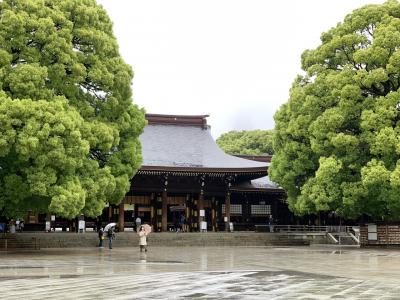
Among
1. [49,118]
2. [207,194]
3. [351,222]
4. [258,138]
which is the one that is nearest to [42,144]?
[49,118]

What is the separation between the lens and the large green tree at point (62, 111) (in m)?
22.0

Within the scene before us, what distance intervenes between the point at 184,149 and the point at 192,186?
425 centimetres

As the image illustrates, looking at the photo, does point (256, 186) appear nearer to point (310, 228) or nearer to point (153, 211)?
point (310, 228)

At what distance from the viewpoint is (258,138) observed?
8000cm

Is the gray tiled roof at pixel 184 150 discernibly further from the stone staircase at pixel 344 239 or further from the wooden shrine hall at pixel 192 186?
the stone staircase at pixel 344 239

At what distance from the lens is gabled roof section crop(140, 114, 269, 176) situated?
3812 cm

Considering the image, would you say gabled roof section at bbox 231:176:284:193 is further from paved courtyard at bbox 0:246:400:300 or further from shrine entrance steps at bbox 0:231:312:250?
paved courtyard at bbox 0:246:400:300

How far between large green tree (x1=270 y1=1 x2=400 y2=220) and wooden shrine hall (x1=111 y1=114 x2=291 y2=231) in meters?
7.95

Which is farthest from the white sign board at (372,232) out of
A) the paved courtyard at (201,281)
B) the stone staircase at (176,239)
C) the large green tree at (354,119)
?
the paved courtyard at (201,281)

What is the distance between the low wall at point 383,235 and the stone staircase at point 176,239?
531 centimetres

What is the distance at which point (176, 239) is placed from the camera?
34.3 metres

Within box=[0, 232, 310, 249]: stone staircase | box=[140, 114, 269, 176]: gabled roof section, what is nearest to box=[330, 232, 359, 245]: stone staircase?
box=[0, 232, 310, 249]: stone staircase

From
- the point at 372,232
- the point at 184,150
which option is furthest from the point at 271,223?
the point at 372,232

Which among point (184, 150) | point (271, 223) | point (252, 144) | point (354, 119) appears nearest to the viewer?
point (354, 119)
